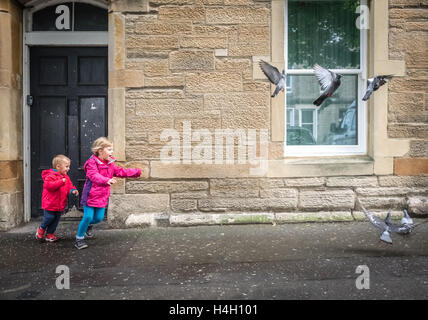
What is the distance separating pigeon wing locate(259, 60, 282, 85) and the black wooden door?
8.07 ft

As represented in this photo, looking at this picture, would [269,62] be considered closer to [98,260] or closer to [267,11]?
[267,11]

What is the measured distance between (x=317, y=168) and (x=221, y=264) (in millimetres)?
2281

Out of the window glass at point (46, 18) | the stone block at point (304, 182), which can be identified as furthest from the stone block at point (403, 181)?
the window glass at point (46, 18)

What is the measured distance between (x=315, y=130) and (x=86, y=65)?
3604 millimetres

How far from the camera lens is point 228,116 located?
17.6ft

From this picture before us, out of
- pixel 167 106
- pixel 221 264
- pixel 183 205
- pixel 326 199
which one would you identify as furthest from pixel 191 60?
pixel 221 264

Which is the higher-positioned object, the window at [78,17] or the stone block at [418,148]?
the window at [78,17]

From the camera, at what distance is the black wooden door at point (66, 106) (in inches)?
235

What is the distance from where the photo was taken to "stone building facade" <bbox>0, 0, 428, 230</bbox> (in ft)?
17.5

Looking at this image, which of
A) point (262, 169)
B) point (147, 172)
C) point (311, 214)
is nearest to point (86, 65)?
point (147, 172)

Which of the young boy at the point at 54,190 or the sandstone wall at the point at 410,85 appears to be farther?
the sandstone wall at the point at 410,85

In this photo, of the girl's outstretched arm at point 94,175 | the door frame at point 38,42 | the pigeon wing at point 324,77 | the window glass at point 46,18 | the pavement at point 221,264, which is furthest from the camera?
the window glass at point 46,18

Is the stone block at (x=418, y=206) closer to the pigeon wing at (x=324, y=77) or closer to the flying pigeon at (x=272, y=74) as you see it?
the pigeon wing at (x=324, y=77)

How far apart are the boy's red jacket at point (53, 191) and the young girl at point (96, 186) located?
33 centimetres
